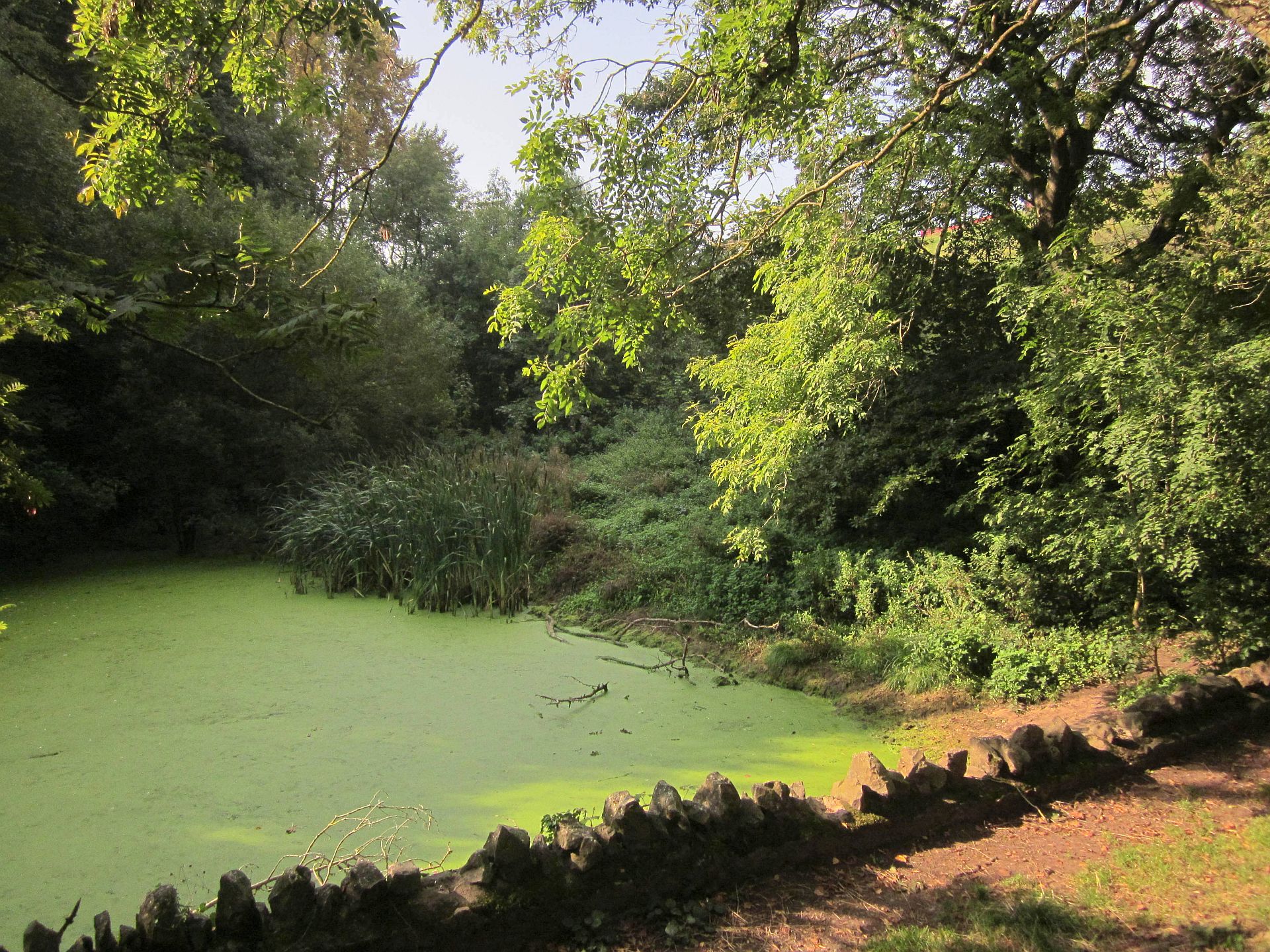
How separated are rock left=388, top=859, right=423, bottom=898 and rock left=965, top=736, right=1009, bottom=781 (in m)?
2.05

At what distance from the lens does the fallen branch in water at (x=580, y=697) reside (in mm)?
4809

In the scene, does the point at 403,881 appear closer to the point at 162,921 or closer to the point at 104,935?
the point at 162,921

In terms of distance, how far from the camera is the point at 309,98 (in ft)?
11.8

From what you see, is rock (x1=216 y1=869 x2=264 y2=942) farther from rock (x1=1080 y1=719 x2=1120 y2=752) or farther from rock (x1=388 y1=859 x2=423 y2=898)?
rock (x1=1080 y1=719 x2=1120 y2=752)

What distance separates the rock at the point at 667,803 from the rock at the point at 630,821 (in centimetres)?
7

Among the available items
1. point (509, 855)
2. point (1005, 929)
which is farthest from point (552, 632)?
point (1005, 929)

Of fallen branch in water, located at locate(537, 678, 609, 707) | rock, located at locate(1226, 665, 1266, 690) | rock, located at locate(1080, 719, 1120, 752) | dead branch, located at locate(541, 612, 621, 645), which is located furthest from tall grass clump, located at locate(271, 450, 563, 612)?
rock, located at locate(1226, 665, 1266, 690)

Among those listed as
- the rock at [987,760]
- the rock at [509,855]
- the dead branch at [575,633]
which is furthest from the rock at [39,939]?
the dead branch at [575,633]

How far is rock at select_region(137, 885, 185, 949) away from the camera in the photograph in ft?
6.35

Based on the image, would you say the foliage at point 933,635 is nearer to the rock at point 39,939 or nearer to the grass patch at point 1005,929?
the grass patch at point 1005,929

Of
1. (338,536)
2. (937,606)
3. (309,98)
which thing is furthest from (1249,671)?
(338,536)

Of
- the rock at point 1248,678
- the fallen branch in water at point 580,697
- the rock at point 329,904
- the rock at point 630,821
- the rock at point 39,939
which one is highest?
the rock at point 1248,678

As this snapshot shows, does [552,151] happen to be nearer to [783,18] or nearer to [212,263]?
[783,18]

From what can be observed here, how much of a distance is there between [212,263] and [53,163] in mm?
7549
